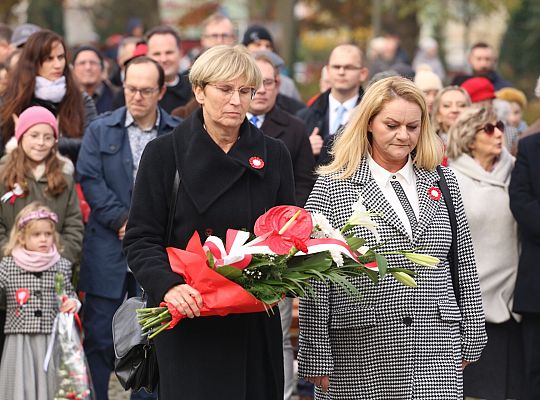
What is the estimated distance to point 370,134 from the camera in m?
6.11

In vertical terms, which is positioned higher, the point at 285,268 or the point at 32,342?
the point at 285,268

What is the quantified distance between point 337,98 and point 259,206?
4407 mm

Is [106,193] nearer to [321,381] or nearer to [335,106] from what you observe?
[335,106]

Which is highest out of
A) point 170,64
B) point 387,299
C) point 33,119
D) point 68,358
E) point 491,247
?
point 170,64

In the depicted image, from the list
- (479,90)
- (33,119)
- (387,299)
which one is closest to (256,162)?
(387,299)

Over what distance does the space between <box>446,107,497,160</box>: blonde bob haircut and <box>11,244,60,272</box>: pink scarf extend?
9.15ft

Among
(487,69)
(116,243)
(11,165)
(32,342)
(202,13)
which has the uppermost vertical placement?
(202,13)

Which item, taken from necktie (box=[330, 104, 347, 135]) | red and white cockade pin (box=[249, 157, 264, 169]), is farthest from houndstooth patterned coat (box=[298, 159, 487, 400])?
necktie (box=[330, 104, 347, 135])

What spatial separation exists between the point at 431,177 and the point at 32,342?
3.36 m

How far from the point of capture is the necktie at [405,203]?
5930 millimetres

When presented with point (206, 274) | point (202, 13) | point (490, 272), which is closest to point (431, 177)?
point (206, 274)

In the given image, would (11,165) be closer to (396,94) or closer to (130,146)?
(130,146)

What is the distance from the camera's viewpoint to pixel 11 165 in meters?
8.47

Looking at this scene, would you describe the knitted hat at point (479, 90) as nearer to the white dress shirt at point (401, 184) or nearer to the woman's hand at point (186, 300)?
the white dress shirt at point (401, 184)
